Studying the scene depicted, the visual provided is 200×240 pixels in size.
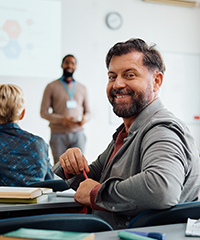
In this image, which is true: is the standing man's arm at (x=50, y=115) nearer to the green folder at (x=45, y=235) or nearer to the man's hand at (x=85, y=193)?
the man's hand at (x=85, y=193)

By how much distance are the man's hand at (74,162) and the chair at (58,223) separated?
1.94 feet

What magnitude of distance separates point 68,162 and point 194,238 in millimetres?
822

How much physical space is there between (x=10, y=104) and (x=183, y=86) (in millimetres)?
4583

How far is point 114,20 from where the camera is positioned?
5.85m

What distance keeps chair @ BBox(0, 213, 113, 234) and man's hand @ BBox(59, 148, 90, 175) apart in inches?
23.3

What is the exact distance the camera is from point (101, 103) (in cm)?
578

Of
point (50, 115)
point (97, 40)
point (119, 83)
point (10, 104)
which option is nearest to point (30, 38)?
point (97, 40)

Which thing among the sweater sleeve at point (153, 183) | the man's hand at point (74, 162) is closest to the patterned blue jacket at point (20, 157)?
the man's hand at point (74, 162)

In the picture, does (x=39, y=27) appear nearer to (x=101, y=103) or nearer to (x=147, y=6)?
(x=101, y=103)

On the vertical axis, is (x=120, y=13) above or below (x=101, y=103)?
above

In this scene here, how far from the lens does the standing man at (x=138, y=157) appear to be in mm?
1111

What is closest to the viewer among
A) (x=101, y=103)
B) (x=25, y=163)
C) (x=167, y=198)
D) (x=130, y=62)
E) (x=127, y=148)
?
(x=167, y=198)

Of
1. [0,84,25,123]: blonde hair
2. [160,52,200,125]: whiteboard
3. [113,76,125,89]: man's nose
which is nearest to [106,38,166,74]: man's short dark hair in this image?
[113,76,125,89]: man's nose

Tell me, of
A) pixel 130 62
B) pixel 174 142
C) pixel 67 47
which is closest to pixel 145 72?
pixel 130 62
